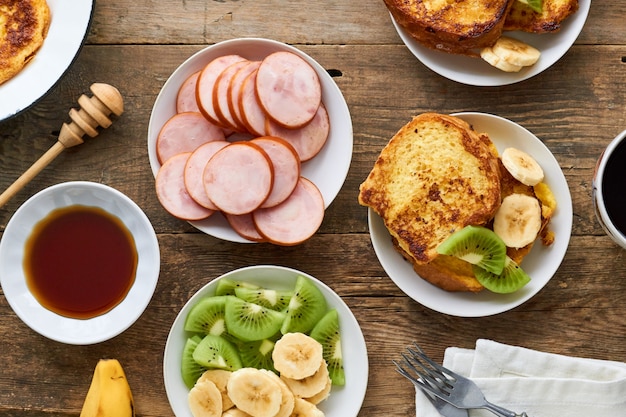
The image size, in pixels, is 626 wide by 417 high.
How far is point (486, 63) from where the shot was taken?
6.44 feet

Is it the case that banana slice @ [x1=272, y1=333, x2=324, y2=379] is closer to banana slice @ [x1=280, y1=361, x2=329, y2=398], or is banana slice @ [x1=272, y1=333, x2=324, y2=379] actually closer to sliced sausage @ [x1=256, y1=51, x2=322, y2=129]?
banana slice @ [x1=280, y1=361, x2=329, y2=398]

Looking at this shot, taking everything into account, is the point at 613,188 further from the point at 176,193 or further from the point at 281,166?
the point at 176,193

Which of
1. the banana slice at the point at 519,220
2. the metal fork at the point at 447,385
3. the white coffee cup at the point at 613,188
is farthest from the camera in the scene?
the metal fork at the point at 447,385

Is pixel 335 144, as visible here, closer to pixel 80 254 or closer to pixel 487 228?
pixel 487 228

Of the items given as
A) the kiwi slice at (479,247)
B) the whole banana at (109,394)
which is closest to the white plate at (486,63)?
the kiwi slice at (479,247)

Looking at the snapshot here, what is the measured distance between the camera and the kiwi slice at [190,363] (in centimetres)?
195

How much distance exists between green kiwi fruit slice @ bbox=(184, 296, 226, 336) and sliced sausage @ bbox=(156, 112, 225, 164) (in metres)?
0.37

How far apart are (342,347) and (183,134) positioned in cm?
68

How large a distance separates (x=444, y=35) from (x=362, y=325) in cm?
78

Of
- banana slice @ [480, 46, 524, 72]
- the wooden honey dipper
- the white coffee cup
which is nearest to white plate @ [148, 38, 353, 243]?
the wooden honey dipper

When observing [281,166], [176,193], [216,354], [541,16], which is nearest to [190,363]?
[216,354]

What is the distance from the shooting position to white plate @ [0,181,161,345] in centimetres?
187

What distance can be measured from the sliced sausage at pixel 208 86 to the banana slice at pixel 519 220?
0.74 m

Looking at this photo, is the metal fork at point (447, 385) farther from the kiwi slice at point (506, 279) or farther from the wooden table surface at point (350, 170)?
the kiwi slice at point (506, 279)
